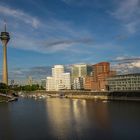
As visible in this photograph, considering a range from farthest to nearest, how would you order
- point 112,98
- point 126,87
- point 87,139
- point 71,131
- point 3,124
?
1. point 126,87
2. point 112,98
3. point 3,124
4. point 71,131
5. point 87,139

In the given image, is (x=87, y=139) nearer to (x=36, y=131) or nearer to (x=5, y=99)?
(x=36, y=131)

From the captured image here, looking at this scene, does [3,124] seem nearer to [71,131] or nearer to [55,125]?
[55,125]

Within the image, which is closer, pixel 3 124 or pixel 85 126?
pixel 85 126

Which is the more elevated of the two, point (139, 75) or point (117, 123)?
point (139, 75)

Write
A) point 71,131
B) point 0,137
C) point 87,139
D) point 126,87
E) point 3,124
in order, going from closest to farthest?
point 87,139 < point 0,137 < point 71,131 < point 3,124 < point 126,87

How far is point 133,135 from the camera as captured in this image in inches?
2340

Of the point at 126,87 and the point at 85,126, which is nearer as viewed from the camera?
the point at 85,126

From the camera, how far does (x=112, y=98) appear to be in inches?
7274

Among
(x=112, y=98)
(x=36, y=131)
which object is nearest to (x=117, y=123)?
(x=36, y=131)

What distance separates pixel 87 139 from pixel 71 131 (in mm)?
8861

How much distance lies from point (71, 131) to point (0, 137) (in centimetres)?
1327

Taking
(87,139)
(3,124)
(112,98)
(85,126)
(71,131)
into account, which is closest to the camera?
(87,139)

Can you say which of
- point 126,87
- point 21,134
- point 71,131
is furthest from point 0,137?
point 126,87

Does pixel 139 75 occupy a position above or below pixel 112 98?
above
